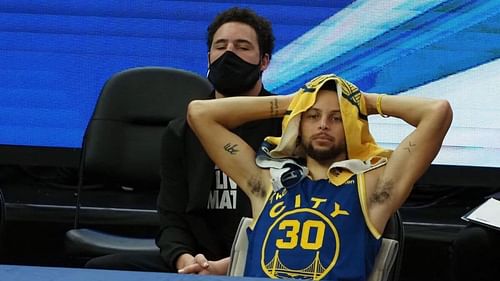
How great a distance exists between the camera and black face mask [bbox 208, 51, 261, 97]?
9.51 feet

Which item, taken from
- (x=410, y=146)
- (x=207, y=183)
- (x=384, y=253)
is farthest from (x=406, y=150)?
(x=207, y=183)

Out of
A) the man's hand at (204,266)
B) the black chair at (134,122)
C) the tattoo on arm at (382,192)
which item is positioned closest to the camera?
the tattoo on arm at (382,192)

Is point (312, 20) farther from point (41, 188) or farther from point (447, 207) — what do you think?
point (41, 188)

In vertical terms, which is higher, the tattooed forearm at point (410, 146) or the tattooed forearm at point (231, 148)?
the tattooed forearm at point (231, 148)

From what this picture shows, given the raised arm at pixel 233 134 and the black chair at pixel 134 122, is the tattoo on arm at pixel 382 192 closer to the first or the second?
the raised arm at pixel 233 134

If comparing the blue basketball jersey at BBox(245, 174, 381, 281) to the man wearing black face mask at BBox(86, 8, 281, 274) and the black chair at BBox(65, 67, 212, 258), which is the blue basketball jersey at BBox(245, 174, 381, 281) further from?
the black chair at BBox(65, 67, 212, 258)

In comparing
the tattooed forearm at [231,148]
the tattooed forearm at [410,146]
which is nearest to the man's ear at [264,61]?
the tattooed forearm at [231,148]

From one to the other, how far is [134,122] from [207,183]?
0.68 metres

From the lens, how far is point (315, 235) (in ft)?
7.92

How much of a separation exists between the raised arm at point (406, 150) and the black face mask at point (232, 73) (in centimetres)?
39

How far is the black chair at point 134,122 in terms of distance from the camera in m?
3.37

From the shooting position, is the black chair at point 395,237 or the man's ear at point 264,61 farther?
the man's ear at point 264,61

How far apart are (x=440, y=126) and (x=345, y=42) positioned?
3.88ft

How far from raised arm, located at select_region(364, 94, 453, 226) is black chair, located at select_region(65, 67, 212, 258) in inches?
33.8
